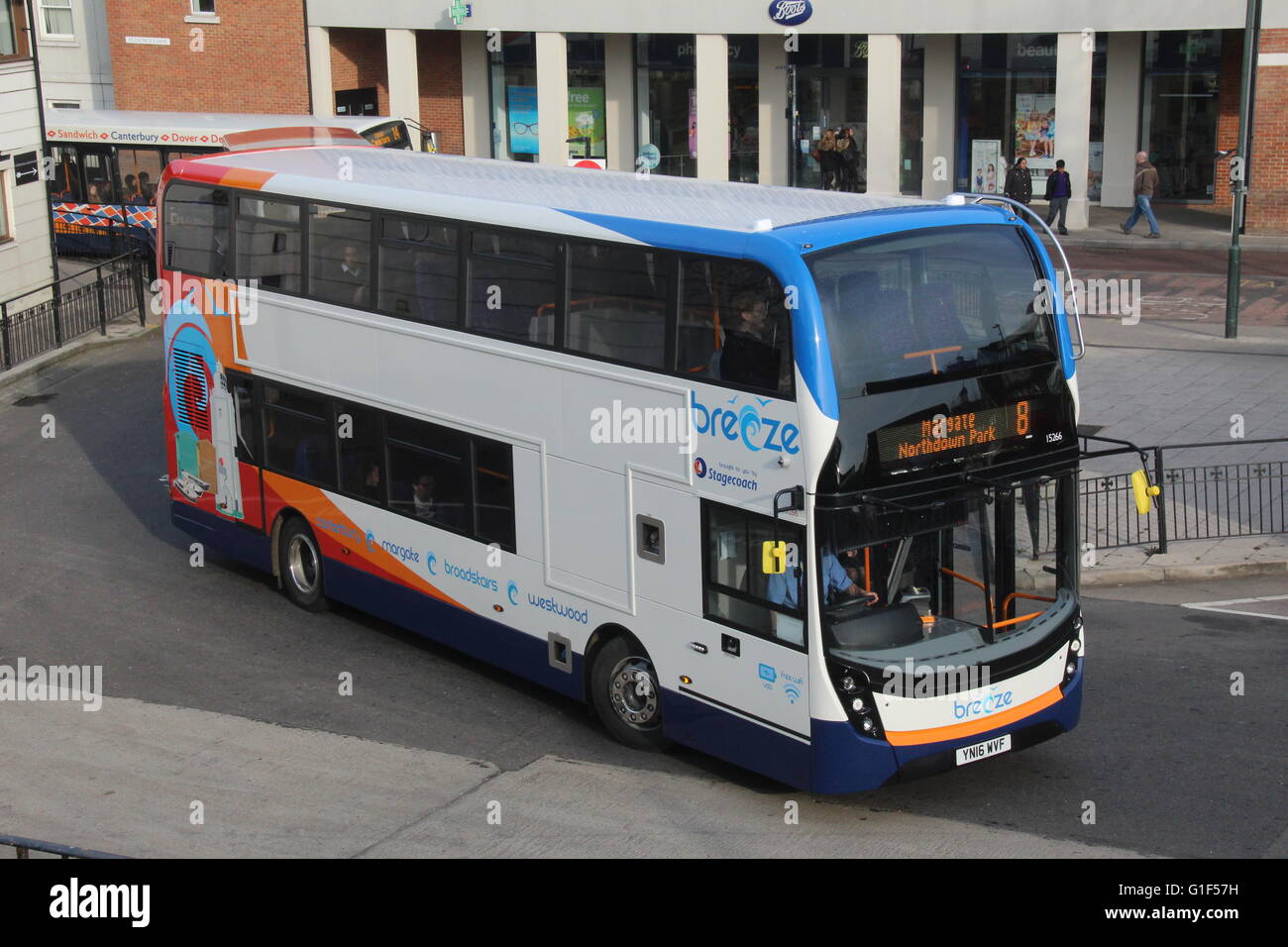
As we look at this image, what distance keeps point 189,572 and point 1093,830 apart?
959cm

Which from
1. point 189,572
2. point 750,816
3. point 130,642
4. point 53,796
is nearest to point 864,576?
point 750,816

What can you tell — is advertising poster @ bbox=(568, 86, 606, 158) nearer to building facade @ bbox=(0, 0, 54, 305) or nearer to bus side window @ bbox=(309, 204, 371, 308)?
building facade @ bbox=(0, 0, 54, 305)

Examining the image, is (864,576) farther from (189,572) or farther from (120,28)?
(120,28)

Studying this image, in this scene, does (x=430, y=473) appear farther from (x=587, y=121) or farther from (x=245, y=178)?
(x=587, y=121)

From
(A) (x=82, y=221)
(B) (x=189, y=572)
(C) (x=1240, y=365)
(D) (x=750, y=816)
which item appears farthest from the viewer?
(A) (x=82, y=221)

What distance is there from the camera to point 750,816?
31.6 feet

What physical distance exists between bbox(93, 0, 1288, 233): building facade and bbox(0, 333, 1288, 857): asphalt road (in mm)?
19174

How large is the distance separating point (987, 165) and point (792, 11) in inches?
221

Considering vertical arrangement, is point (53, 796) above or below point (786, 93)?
below

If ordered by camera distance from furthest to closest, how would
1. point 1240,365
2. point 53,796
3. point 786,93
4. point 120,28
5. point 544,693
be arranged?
point 120,28 < point 786,93 < point 1240,365 < point 544,693 < point 53,796

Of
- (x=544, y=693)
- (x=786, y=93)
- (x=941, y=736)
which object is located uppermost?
(x=786, y=93)

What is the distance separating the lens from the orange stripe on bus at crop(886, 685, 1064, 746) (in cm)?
905

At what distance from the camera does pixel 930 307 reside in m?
9.05

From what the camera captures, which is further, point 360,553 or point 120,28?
point 120,28
